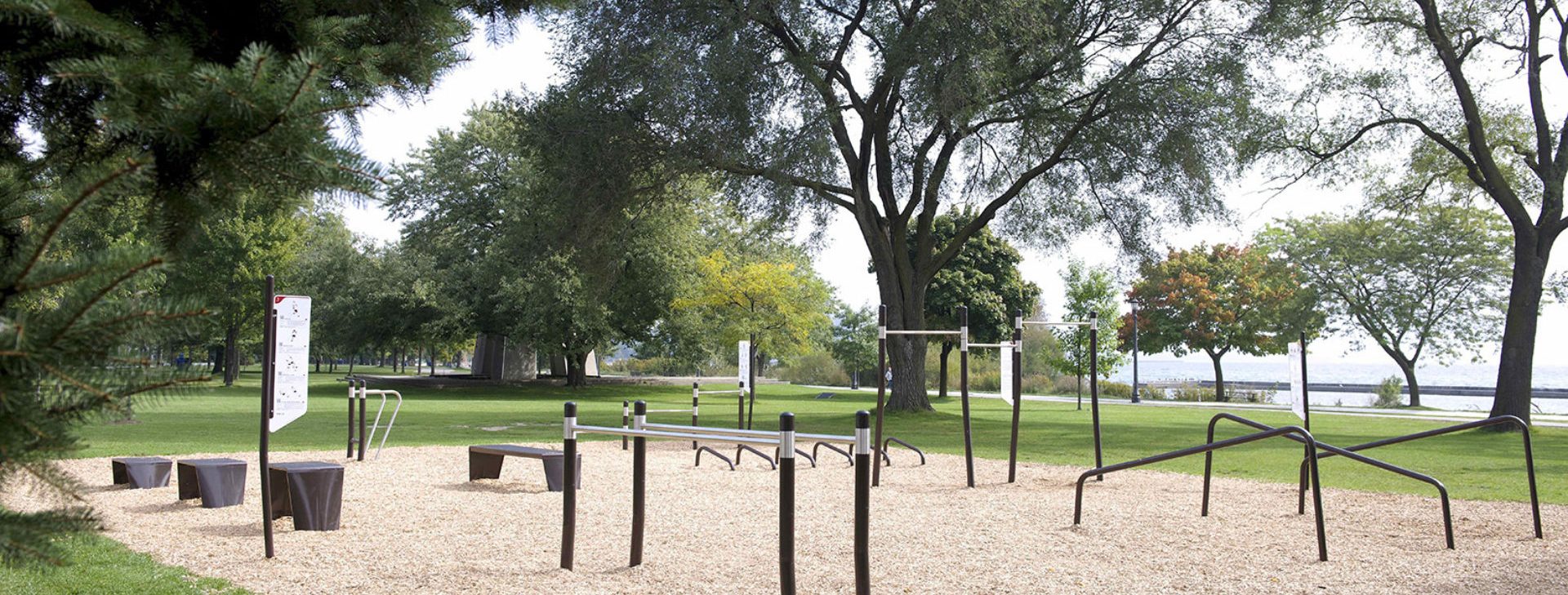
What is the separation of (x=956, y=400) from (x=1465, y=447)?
64.5ft

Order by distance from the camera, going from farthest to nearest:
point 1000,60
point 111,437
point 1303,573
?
point 1000,60
point 111,437
point 1303,573

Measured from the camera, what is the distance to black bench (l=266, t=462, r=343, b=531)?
24.7ft

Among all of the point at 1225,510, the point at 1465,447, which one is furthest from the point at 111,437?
the point at 1465,447

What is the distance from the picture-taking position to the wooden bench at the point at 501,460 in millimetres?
10398

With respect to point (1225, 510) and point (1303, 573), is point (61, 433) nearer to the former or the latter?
point (1303, 573)

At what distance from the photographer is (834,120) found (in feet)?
63.6

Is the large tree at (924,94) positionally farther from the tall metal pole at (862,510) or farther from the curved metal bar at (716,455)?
the tall metal pole at (862,510)

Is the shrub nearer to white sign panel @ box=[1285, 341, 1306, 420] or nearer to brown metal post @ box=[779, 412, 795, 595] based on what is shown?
white sign panel @ box=[1285, 341, 1306, 420]

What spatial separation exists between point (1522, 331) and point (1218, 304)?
23.0m

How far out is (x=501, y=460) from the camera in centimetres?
1071

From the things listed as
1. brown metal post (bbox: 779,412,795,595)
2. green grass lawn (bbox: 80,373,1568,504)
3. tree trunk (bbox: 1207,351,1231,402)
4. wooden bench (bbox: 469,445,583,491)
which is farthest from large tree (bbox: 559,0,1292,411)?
tree trunk (bbox: 1207,351,1231,402)

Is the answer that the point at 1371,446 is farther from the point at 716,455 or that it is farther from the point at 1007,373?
the point at 716,455

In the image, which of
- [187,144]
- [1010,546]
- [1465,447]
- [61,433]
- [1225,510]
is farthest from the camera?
[1465,447]

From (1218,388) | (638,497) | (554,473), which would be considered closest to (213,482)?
(554,473)
